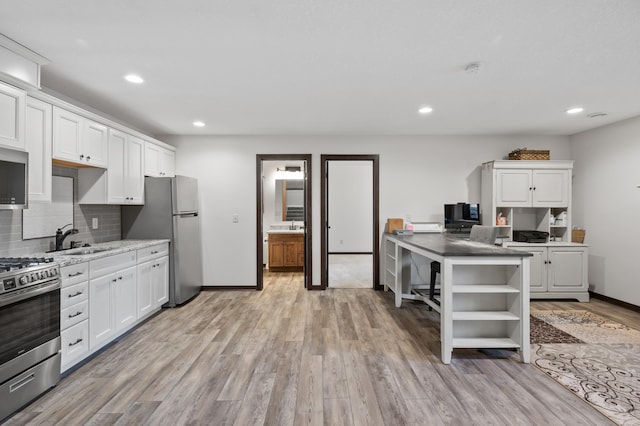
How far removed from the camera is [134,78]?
2938 millimetres

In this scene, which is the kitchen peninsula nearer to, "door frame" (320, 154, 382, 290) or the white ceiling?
the white ceiling

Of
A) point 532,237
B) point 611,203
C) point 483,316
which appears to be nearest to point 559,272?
point 532,237

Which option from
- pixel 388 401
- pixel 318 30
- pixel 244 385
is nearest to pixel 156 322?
pixel 244 385

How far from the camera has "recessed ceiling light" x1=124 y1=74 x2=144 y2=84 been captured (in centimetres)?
289

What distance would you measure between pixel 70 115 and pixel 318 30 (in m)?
2.40

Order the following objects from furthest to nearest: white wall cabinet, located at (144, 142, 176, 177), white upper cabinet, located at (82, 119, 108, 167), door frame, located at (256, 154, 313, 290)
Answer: door frame, located at (256, 154, 313, 290) < white wall cabinet, located at (144, 142, 176, 177) < white upper cabinet, located at (82, 119, 108, 167)

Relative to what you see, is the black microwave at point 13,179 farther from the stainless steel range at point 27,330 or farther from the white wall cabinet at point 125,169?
the white wall cabinet at point 125,169

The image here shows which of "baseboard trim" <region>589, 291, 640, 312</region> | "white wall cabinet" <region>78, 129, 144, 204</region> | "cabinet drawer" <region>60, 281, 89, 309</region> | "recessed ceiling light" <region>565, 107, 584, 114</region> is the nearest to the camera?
"cabinet drawer" <region>60, 281, 89, 309</region>

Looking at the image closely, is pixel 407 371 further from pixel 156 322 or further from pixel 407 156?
pixel 407 156

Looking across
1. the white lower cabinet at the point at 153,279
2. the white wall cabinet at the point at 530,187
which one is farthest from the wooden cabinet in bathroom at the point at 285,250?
the white wall cabinet at the point at 530,187

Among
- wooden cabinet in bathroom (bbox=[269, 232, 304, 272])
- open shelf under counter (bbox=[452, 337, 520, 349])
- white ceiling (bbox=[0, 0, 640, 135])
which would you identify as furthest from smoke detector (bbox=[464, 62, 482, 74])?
wooden cabinet in bathroom (bbox=[269, 232, 304, 272])

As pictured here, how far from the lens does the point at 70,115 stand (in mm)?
2957

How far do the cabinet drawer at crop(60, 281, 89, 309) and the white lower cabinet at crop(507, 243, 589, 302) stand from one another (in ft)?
17.2

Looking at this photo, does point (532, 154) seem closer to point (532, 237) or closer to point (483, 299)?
point (532, 237)
